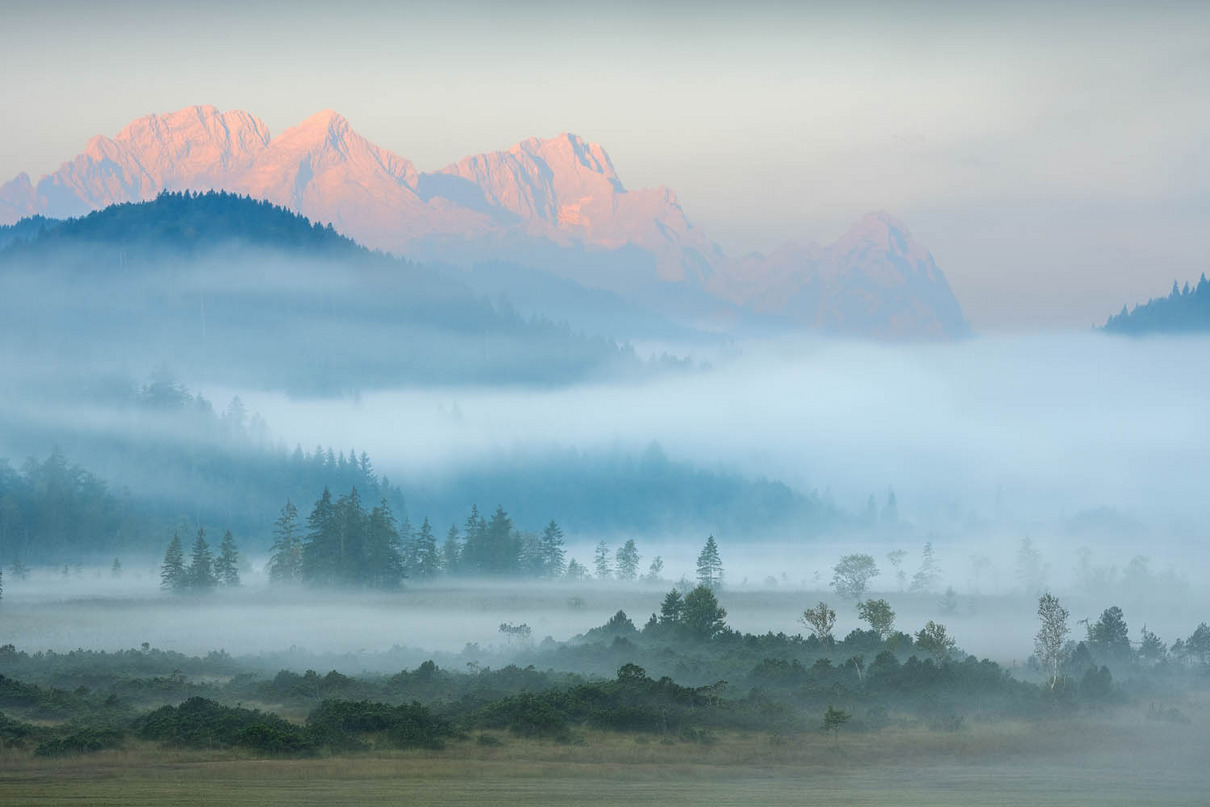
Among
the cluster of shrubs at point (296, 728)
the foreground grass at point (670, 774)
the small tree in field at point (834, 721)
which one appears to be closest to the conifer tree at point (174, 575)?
the cluster of shrubs at point (296, 728)

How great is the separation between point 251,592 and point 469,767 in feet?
410

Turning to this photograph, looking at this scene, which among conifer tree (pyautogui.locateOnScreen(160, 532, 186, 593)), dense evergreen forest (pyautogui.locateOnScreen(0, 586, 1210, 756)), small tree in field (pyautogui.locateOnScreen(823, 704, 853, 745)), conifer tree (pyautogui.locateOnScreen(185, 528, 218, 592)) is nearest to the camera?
dense evergreen forest (pyautogui.locateOnScreen(0, 586, 1210, 756))

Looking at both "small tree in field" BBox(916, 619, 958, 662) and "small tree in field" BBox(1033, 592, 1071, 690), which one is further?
"small tree in field" BBox(916, 619, 958, 662)

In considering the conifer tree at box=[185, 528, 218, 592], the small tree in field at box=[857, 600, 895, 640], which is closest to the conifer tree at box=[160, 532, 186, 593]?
the conifer tree at box=[185, 528, 218, 592]

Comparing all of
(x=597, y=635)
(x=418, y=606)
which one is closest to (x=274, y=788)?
(x=597, y=635)

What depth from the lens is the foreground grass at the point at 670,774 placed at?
221 ft

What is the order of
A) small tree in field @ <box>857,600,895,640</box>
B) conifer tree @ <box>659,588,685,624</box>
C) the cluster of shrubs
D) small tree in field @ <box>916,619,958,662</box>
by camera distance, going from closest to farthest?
1. the cluster of shrubs
2. small tree in field @ <box>916,619,958,662</box>
3. small tree in field @ <box>857,600,895,640</box>
4. conifer tree @ <box>659,588,685,624</box>

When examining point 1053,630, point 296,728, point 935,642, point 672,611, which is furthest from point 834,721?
point 672,611

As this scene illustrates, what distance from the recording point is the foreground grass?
221ft

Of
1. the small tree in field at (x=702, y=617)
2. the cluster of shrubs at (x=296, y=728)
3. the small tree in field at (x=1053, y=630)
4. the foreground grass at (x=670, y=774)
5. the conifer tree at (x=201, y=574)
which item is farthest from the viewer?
the conifer tree at (x=201, y=574)

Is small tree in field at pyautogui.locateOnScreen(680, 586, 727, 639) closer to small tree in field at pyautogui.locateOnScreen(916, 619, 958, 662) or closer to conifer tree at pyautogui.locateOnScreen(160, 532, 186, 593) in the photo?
small tree in field at pyautogui.locateOnScreen(916, 619, 958, 662)

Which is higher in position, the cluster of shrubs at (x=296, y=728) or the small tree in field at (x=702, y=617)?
the small tree in field at (x=702, y=617)

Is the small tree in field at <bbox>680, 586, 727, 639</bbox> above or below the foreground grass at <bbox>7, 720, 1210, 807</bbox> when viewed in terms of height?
above

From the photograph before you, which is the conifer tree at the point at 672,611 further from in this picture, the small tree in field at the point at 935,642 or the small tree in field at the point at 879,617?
the small tree in field at the point at 935,642
